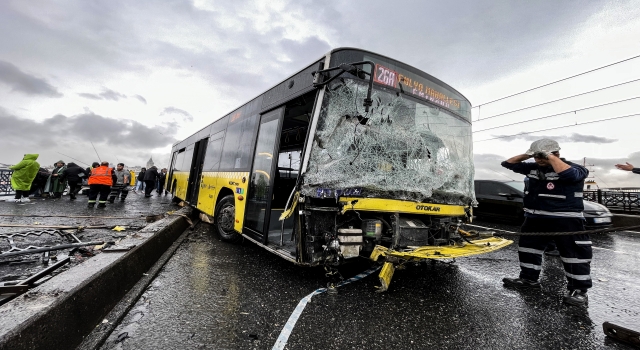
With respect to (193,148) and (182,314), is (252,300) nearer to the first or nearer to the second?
(182,314)

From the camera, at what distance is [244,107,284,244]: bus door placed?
413cm

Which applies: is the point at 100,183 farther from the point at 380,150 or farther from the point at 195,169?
the point at 380,150

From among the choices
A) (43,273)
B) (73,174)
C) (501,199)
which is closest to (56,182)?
(73,174)

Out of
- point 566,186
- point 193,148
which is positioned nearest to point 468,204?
point 566,186

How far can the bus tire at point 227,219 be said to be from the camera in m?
5.55

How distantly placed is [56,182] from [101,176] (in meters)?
Answer: 4.51

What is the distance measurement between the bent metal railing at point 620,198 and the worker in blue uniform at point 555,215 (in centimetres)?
1210

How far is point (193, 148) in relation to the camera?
386 inches

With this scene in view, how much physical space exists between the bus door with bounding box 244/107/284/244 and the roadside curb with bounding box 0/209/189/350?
1.61m

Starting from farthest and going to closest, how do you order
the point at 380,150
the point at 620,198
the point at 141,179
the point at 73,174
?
1. the point at 141,179
2. the point at 620,198
3. the point at 73,174
4. the point at 380,150

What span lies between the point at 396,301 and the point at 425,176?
1.55 m

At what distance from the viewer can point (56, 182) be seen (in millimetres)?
12188

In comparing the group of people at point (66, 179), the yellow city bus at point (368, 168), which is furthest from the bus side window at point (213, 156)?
the group of people at point (66, 179)

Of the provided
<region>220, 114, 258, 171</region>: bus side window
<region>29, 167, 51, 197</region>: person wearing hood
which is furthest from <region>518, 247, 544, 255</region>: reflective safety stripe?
<region>29, 167, 51, 197</region>: person wearing hood
